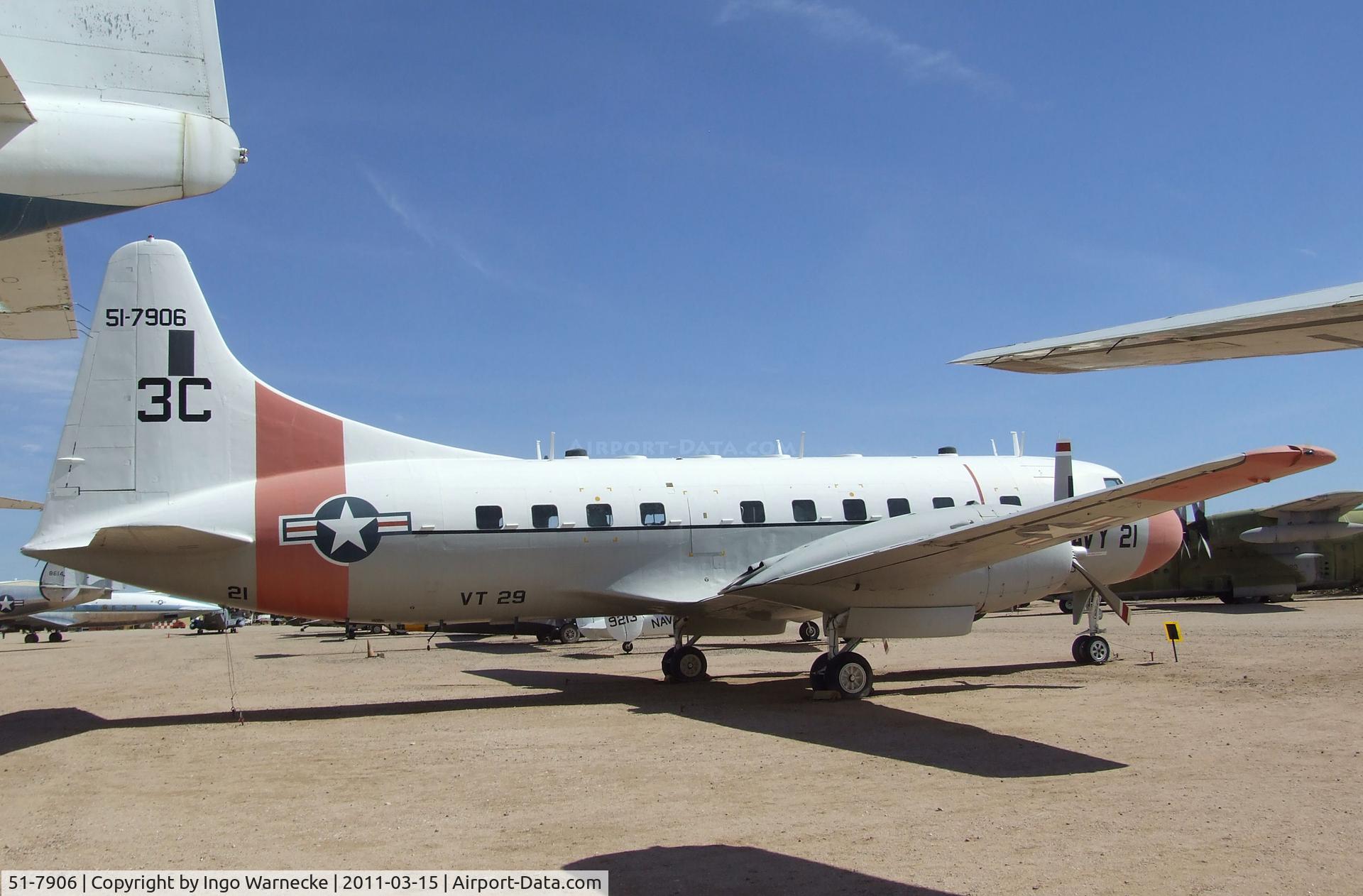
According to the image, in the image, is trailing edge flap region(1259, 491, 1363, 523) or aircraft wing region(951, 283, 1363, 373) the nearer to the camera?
aircraft wing region(951, 283, 1363, 373)

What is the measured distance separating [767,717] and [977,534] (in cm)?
342

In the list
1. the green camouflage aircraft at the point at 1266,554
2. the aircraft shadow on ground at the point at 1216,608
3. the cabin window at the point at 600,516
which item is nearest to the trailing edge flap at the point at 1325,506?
the green camouflage aircraft at the point at 1266,554

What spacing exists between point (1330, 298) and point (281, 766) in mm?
9468

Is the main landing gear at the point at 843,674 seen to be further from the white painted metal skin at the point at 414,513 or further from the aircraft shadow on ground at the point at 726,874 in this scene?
the aircraft shadow on ground at the point at 726,874

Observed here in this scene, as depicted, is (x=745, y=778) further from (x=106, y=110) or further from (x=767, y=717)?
(x=106, y=110)

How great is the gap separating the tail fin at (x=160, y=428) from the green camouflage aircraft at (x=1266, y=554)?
2720 centimetres

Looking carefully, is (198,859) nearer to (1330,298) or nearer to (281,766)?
(281,766)

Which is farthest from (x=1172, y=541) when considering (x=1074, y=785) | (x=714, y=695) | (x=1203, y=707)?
(x=1074, y=785)

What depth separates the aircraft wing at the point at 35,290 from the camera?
5.93m

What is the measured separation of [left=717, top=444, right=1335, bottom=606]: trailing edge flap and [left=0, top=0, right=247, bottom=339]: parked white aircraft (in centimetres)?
741

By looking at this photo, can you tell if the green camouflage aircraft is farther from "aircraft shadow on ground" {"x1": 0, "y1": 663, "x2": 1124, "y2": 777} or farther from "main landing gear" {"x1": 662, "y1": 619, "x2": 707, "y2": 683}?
"main landing gear" {"x1": 662, "y1": 619, "x2": 707, "y2": 683}

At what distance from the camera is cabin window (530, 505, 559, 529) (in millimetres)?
13914

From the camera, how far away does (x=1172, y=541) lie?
16594 millimetres

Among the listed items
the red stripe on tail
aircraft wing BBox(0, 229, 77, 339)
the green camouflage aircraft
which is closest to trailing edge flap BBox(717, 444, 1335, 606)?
the red stripe on tail
